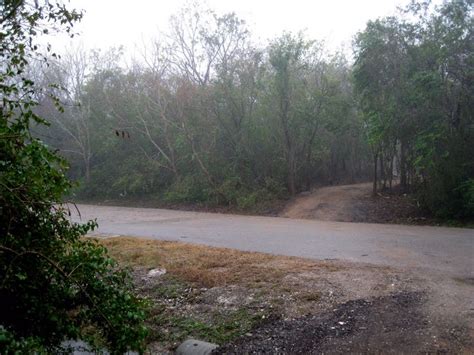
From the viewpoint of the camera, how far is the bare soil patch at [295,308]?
5113 millimetres

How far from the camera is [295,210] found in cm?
2025

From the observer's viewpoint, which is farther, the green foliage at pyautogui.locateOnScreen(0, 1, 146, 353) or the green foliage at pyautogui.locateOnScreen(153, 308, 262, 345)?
the green foliage at pyautogui.locateOnScreen(153, 308, 262, 345)

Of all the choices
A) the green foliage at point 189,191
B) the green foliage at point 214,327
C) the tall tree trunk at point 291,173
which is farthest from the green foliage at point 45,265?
the green foliage at point 189,191

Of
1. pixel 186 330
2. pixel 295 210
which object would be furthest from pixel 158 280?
pixel 295 210

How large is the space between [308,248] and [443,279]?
358 centimetres

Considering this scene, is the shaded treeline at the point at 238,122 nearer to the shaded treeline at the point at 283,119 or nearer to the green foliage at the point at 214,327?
the shaded treeline at the point at 283,119

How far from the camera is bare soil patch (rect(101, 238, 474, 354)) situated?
201 inches

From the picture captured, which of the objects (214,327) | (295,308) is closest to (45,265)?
(214,327)

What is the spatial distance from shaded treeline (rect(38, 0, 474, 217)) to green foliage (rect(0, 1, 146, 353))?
21.1 feet

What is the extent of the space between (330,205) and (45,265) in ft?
57.5

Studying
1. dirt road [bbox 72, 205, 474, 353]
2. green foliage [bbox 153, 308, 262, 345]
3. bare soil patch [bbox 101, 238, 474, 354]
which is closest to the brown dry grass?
bare soil patch [bbox 101, 238, 474, 354]

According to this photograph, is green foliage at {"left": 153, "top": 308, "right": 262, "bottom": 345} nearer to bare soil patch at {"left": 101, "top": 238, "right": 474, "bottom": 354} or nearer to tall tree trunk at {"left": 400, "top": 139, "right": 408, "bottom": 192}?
bare soil patch at {"left": 101, "top": 238, "right": 474, "bottom": 354}

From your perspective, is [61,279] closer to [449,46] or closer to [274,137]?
[449,46]

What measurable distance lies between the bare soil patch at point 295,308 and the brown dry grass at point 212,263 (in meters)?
0.02
